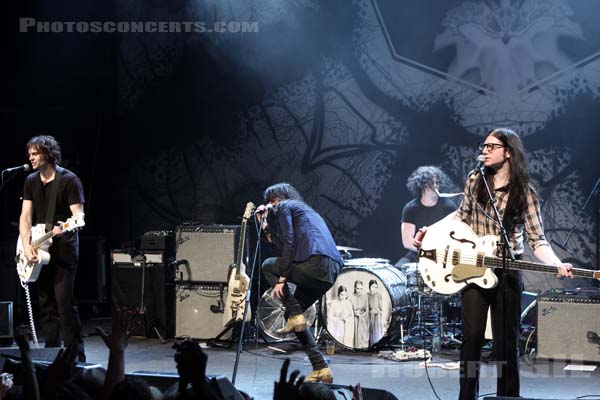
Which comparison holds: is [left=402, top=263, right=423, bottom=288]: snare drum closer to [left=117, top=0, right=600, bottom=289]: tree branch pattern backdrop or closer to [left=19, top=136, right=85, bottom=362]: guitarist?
[left=117, top=0, right=600, bottom=289]: tree branch pattern backdrop

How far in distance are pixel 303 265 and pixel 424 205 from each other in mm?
2566

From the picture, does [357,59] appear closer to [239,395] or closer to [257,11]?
[257,11]

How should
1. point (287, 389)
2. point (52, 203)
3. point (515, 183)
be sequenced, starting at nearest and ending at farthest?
point (287, 389), point (515, 183), point (52, 203)

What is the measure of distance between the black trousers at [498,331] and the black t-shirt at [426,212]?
14.1 feet

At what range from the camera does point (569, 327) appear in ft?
29.1

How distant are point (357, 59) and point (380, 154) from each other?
1325 millimetres

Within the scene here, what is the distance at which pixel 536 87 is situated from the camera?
10.6 meters

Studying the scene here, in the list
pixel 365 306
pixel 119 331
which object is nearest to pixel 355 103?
pixel 365 306

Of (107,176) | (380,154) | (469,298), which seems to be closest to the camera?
(469,298)

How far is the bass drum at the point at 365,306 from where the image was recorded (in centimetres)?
959

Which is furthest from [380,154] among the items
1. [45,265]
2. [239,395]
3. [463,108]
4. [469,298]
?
[239,395]

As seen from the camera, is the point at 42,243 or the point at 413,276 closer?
the point at 42,243

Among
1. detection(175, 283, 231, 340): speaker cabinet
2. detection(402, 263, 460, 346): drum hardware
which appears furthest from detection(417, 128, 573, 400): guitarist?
detection(175, 283, 231, 340): speaker cabinet

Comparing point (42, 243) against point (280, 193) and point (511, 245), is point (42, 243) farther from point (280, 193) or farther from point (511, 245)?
point (511, 245)
